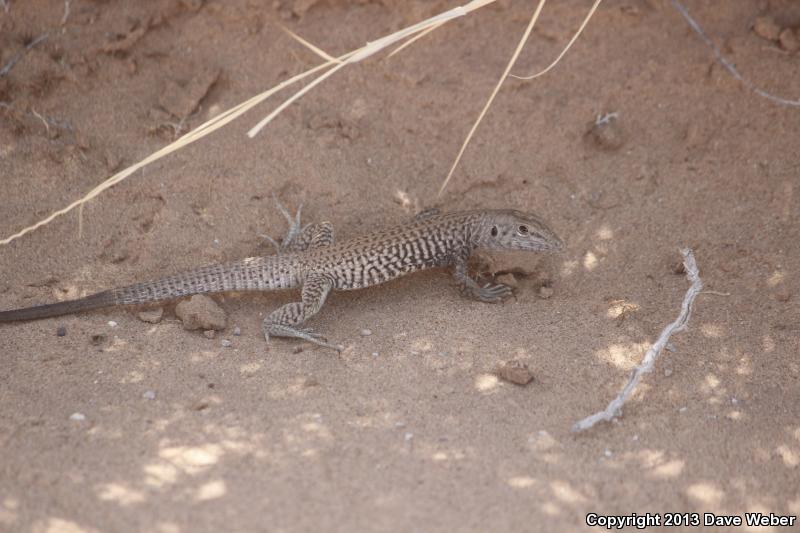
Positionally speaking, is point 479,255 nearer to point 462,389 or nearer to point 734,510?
point 462,389

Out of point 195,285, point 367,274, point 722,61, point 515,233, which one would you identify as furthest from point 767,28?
point 195,285

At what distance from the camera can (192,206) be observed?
5.43 metres

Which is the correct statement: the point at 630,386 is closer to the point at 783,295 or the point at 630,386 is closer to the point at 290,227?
the point at 783,295

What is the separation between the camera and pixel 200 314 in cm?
473

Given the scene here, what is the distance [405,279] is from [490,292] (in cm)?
77

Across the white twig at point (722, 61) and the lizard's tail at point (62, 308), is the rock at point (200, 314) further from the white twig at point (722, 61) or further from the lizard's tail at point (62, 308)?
the white twig at point (722, 61)

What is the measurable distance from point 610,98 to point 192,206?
3.59m

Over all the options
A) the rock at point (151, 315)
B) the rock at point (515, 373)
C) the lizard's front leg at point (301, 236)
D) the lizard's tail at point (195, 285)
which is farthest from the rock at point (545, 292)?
the rock at point (151, 315)

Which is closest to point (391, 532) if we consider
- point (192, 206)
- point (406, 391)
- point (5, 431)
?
point (406, 391)

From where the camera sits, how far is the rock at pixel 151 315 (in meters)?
4.84

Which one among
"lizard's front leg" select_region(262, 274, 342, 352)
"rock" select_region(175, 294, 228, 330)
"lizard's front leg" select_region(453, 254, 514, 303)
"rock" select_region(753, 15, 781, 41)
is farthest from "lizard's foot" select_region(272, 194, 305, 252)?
"rock" select_region(753, 15, 781, 41)

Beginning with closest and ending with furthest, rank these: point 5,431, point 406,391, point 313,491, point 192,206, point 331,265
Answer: point 313,491 → point 5,431 → point 406,391 → point 331,265 → point 192,206

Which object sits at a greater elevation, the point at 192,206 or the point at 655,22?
the point at 655,22

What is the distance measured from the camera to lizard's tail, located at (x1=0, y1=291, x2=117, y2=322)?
4.59 metres
